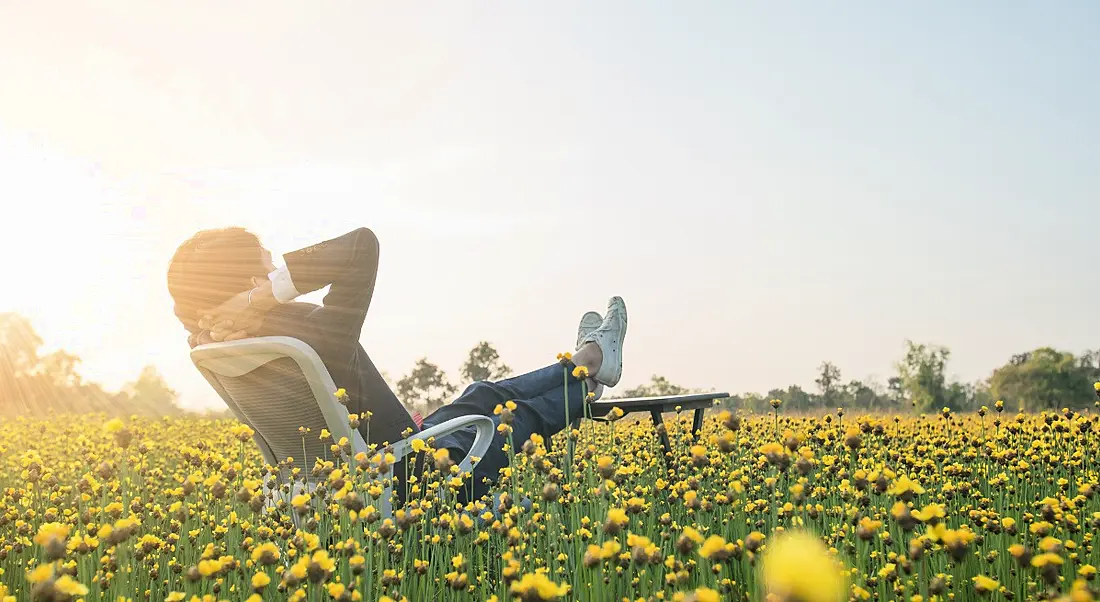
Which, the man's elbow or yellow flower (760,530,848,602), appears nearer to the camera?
yellow flower (760,530,848,602)

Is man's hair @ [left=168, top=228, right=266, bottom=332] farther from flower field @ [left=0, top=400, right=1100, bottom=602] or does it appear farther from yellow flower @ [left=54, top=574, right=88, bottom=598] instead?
yellow flower @ [left=54, top=574, right=88, bottom=598]

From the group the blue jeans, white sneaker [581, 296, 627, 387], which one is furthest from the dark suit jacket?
white sneaker [581, 296, 627, 387]

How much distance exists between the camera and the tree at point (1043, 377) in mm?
34031

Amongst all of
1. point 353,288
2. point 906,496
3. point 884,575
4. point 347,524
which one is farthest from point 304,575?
point 353,288

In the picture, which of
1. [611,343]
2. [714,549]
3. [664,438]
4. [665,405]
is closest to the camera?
[714,549]

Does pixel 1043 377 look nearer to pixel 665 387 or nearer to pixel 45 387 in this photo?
pixel 665 387

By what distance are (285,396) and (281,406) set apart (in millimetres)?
94

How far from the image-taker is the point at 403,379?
22344mm

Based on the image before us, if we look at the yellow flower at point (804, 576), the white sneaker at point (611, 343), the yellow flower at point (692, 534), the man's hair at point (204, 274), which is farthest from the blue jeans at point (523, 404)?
the yellow flower at point (804, 576)

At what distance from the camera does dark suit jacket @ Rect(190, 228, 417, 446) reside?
13.0ft

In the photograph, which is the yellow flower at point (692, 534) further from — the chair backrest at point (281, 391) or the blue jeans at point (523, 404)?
the blue jeans at point (523, 404)

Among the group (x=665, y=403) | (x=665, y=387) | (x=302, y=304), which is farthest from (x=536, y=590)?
(x=665, y=387)

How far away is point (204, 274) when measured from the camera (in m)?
4.14

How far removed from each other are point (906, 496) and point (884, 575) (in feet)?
2.36
